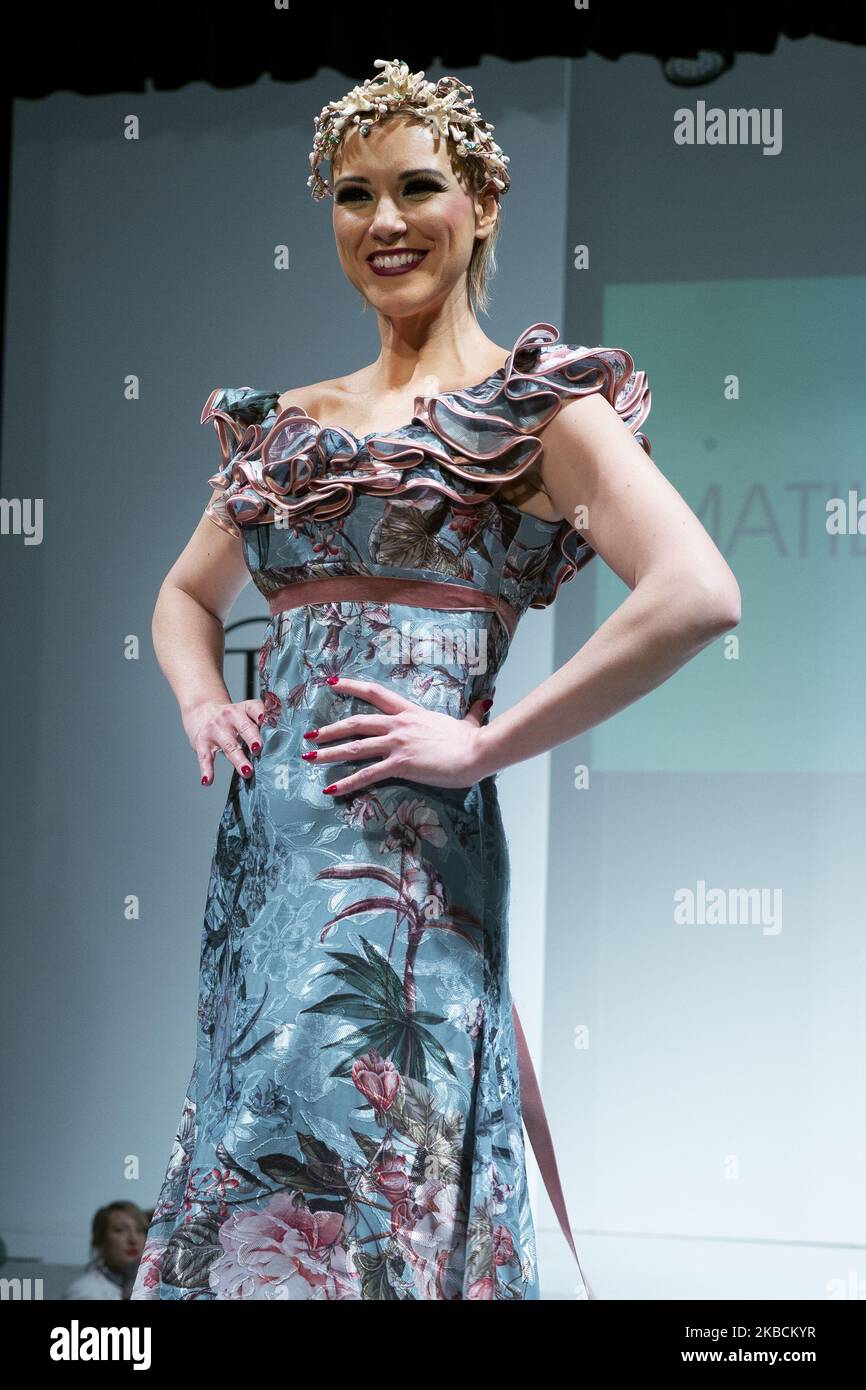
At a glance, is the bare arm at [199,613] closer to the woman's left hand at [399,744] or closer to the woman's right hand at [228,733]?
the woman's right hand at [228,733]

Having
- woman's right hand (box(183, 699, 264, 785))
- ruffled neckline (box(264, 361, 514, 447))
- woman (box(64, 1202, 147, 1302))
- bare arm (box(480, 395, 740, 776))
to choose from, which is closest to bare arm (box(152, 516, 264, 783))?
woman's right hand (box(183, 699, 264, 785))

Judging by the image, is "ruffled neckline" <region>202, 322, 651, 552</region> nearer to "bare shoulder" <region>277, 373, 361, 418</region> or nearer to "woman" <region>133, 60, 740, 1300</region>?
"woman" <region>133, 60, 740, 1300</region>

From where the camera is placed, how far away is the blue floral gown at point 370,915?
1.42 m

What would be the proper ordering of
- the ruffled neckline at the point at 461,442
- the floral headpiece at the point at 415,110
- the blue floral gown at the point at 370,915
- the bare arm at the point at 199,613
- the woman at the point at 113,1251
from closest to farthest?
the blue floral gown at the point at 370,915
the ruffled neckline at the point at 461,442
the floral headpiece at the point at 415,110
the bare arm at the point at 199,613
the woman at the point at 113,1251

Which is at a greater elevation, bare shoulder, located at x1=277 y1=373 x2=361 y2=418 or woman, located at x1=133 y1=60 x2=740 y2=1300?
bare shoulder, located at x1=277 y1=373 x2=361 y2=418

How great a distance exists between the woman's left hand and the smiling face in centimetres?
43

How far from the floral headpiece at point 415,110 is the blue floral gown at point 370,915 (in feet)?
0.78

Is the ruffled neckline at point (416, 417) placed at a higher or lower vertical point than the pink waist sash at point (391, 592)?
higher

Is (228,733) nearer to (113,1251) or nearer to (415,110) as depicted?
(415,110)

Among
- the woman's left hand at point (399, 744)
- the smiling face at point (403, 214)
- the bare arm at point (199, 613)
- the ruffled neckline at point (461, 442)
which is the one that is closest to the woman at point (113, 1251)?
the bare arm at point (199, 613)

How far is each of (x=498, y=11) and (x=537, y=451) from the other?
1.61 m

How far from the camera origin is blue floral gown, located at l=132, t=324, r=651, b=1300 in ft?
4.66

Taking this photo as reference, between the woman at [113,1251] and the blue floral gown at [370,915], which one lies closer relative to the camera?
the blue floral gown at [370,915]
